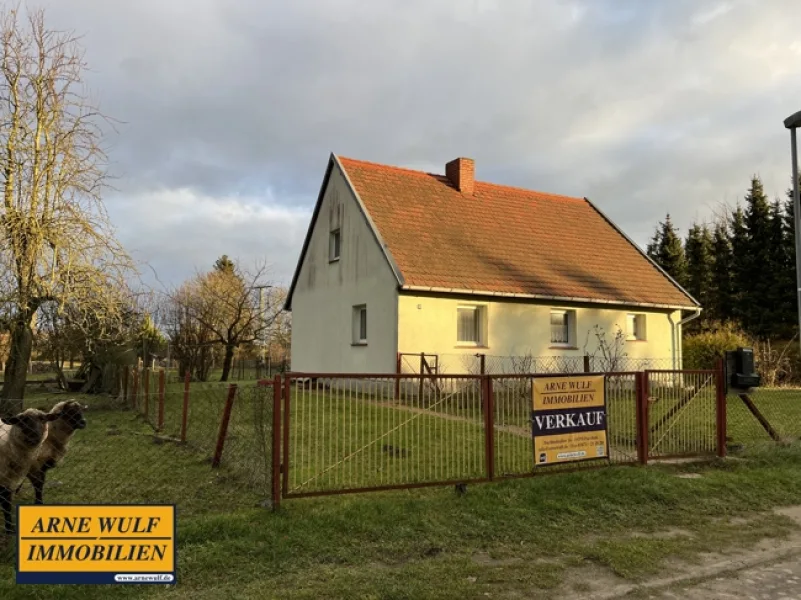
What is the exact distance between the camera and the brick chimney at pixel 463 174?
21.7 metres

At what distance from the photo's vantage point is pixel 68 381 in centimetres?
2383

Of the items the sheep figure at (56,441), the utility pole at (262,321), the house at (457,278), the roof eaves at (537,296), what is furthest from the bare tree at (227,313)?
the sheep figure at (56,441)

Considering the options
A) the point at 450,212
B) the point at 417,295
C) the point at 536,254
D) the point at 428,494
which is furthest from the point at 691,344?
the point at 428,494

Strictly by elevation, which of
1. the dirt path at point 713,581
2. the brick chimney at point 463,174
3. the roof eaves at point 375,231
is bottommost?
the dirt path at point 713,581

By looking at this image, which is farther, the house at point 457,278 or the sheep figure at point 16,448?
the house at point 457,278

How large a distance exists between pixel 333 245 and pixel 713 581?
1729 cm

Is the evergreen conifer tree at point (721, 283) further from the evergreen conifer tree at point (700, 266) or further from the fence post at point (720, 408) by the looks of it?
the fence post at point (720, 408)

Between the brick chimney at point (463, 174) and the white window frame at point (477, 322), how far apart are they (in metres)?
5.60

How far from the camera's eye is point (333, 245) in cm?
2086

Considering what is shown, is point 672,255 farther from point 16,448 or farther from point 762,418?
point 16,448

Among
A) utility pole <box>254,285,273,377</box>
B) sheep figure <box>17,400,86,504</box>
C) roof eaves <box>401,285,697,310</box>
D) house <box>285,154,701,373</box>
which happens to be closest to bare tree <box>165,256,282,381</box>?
utility pole <box>254,285,273,377</box>

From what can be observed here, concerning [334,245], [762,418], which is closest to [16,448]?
[762,418]

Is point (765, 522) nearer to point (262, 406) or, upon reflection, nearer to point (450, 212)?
point (262, 406)

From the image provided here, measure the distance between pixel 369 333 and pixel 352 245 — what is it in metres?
3.03
